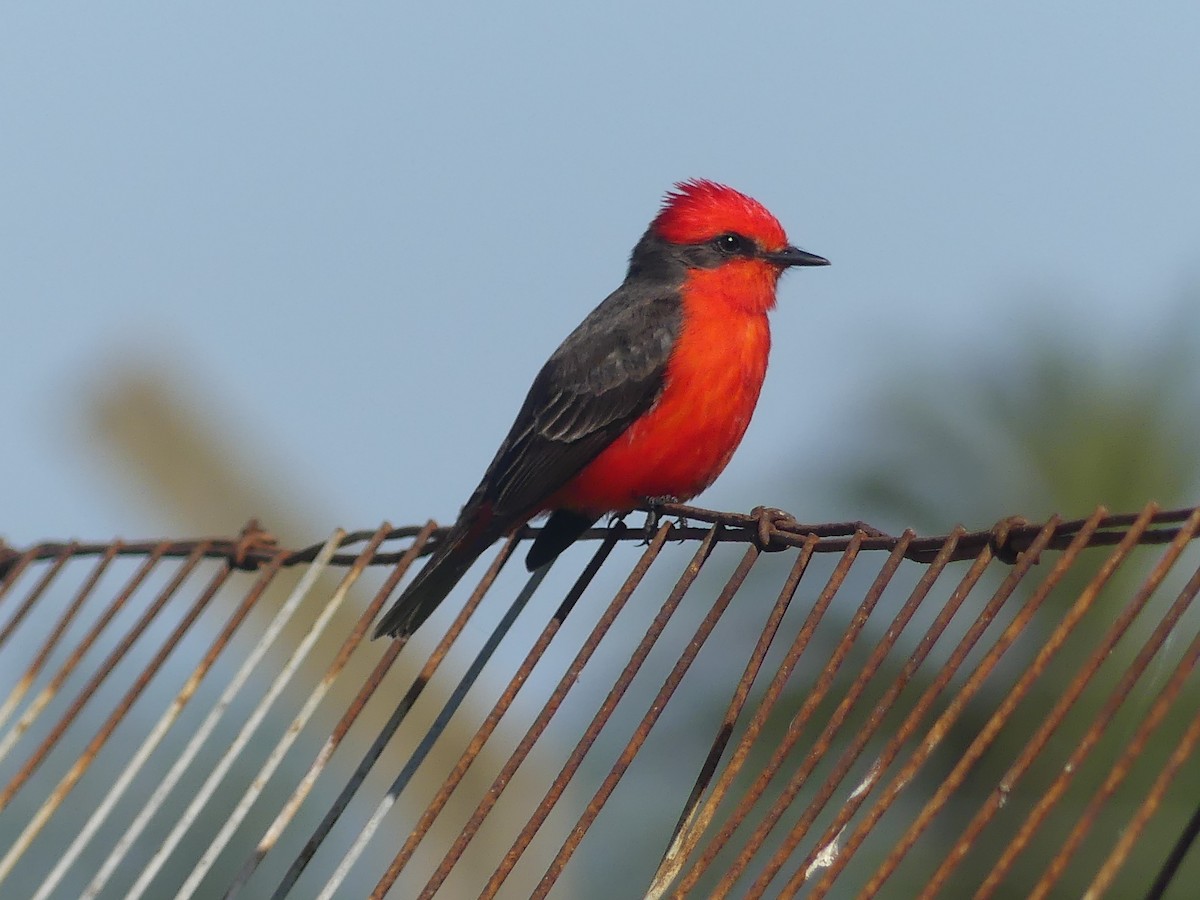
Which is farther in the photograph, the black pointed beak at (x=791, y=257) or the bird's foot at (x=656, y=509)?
the black pointed beak at (x=791, y=257)

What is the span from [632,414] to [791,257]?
1099 millimetres

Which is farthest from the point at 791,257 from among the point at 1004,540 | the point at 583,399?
the point at 1004,540

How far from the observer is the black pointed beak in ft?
19.7

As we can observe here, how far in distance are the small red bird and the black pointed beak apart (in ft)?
A: 0.50

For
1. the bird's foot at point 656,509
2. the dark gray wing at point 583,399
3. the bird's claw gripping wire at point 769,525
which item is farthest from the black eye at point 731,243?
the bird's claw gripping wire at point 769,525

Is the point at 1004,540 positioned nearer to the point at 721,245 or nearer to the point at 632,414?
the point at 632,414

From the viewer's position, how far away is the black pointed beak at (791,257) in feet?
19.7

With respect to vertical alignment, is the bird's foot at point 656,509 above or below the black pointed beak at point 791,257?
below

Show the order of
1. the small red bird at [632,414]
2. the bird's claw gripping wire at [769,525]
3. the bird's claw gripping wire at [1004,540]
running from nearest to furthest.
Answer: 1. the bird's claw gripping wire at [1004,540]
2. the bird's claw gripping wire at [769,525]
3. the small red bird at [632,414]

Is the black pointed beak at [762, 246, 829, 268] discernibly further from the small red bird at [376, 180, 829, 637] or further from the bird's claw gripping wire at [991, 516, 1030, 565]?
the bird's claw gripping wire at [991, 516, 1030, 565]

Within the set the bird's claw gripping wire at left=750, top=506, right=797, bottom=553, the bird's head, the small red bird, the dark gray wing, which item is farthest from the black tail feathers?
the bird's head

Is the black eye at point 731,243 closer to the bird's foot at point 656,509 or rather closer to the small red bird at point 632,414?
the small red bird at point 632,414

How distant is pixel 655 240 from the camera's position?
6258 millimetres

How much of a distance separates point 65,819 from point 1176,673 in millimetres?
3171
